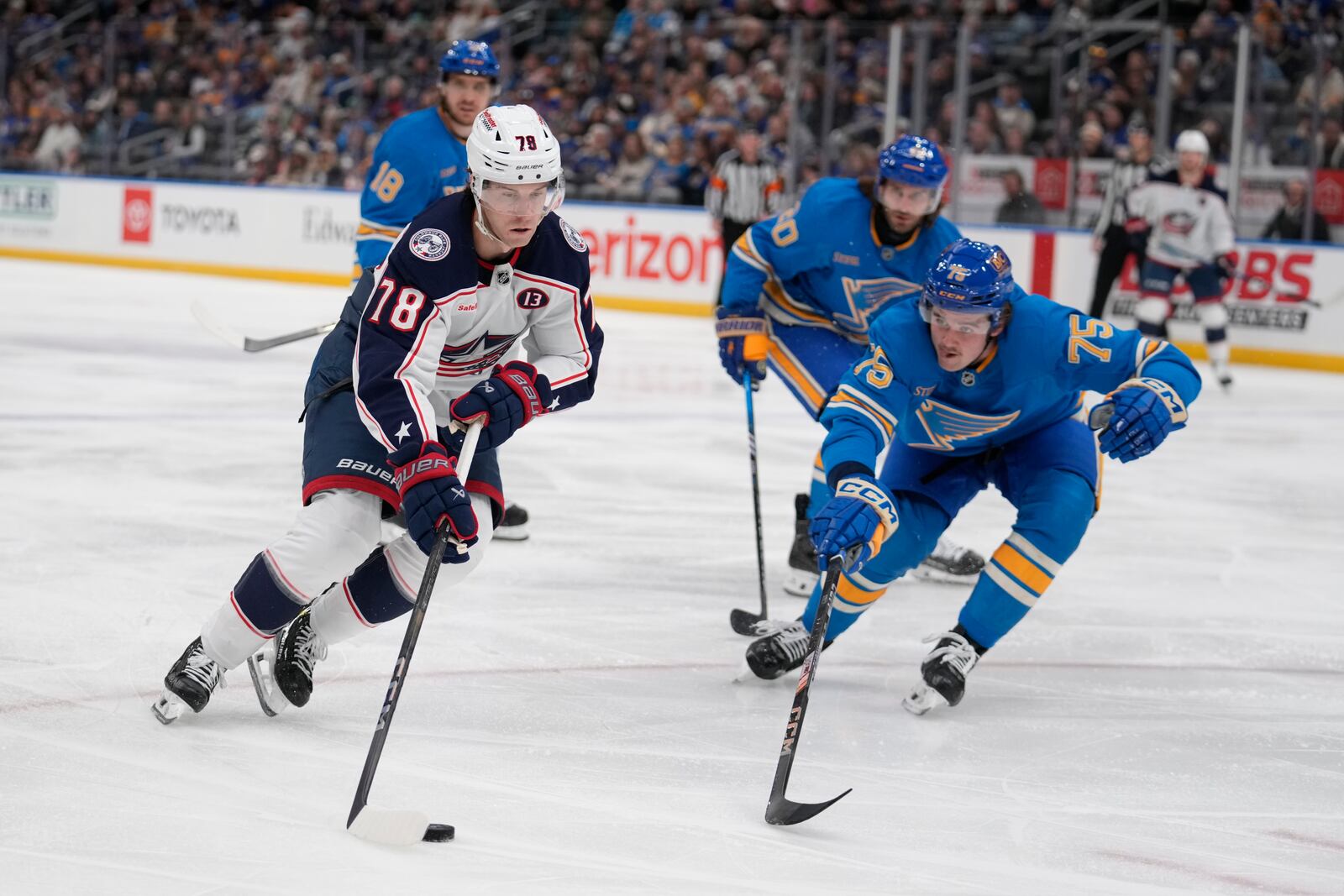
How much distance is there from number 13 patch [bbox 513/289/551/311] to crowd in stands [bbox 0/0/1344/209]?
813 cm

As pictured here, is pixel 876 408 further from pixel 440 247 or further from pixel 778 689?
pixel 440 247

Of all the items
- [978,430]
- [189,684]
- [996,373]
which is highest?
[996,373]

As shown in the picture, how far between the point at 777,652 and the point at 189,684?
46.4 inches

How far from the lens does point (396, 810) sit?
98.8 inches

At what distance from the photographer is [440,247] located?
2.79 m

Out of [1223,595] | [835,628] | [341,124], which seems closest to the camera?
[835,628]

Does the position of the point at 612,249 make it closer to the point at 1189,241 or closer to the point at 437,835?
the point at 1189,241

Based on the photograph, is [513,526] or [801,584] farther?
[513,526]

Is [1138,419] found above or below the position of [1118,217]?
below

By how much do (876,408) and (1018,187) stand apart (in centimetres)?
818

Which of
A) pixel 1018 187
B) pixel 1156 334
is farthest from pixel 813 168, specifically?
pixel 1156 334

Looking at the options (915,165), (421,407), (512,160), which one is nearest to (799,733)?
(421,407)

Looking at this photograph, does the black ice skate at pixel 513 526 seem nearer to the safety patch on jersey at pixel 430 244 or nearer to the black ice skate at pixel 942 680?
the black ice skate at pixel 942 680

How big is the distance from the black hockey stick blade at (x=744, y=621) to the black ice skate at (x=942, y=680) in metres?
0.57
